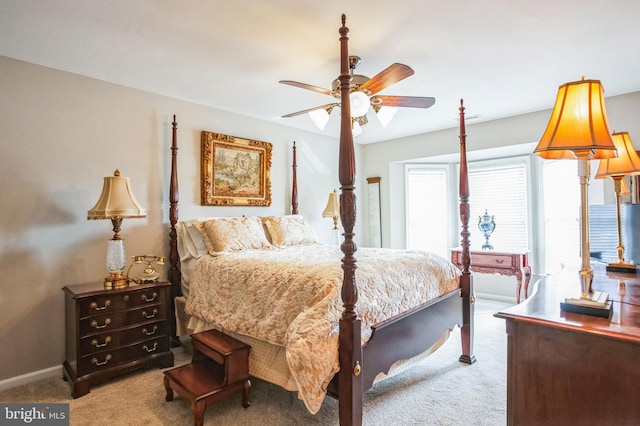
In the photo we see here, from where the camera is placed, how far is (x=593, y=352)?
3.34ft

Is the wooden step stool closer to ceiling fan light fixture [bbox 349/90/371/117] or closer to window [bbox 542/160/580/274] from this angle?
ceiling fan light fixture [bbox 349/90/371/117]

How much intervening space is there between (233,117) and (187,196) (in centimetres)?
113

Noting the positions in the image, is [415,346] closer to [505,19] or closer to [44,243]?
[505,19]

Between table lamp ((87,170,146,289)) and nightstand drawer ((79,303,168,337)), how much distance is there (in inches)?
8.9

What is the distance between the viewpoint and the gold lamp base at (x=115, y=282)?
2670 millimetres

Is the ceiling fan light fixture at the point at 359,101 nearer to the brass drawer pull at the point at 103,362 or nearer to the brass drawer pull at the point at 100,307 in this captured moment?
the brass drawer pull at the point at 100,307

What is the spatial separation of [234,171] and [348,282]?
8.72 ft

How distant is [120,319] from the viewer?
104 inches

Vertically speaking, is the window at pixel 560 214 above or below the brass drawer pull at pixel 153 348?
above

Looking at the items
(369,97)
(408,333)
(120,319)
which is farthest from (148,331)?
(369,97)

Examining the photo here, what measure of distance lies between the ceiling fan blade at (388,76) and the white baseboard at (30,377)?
131 inches

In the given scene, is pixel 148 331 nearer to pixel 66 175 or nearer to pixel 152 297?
pixel 152 297

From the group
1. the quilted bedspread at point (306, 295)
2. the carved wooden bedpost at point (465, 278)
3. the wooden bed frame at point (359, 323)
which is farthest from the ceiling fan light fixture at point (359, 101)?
the quilted bedspread at point (306, 295)

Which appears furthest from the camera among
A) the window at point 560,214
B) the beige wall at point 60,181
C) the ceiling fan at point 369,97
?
the window at point 560,214
